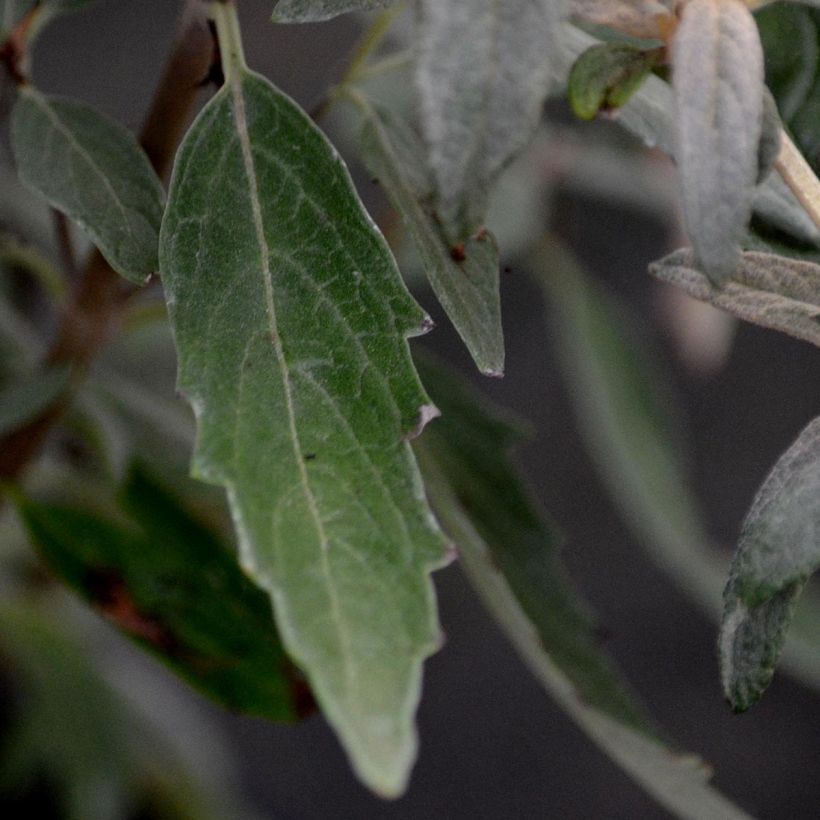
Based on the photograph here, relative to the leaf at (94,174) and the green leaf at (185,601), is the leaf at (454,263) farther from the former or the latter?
the green leaf at (185,601)

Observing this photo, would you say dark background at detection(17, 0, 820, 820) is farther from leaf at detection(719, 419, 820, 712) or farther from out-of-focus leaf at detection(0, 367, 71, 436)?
leaf at detection(719, 419, 820, 712)

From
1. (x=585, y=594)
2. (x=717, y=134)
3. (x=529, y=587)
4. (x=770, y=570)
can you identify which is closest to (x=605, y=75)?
(x=717, y=134)

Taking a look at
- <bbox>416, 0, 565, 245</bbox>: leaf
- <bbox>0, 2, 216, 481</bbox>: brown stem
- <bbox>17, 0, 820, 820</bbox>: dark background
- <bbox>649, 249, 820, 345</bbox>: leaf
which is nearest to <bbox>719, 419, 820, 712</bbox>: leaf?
<bbox>649, 249, 820, 345</bbox>: leaf

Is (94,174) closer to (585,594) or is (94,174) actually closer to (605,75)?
(605,75)

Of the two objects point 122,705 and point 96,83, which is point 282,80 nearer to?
point 96,83

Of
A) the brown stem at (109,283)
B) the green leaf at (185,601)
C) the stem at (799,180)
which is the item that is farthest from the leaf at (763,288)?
the green leaf at (185,601)

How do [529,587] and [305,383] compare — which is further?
[529,587]

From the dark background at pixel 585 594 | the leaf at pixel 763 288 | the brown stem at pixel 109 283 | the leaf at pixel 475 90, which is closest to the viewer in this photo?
the leaf at pixel 475 90
